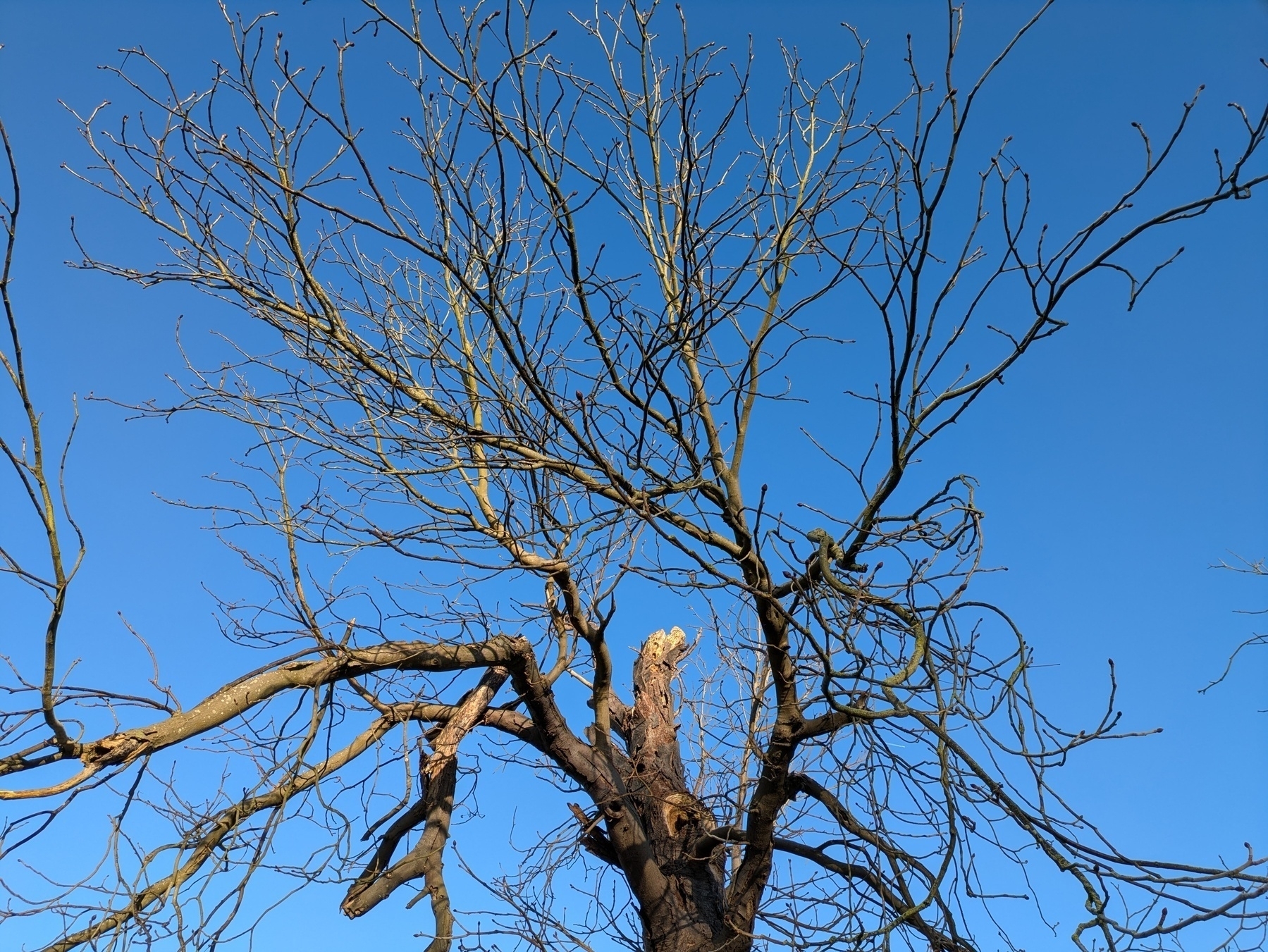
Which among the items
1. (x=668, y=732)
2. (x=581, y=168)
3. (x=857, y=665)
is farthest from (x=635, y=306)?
(x=668, y=732)

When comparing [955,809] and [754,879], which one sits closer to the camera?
[955,809]

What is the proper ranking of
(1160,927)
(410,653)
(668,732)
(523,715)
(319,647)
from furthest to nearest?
(668,732)
(523,715)
(410,653)
(319,647)
(1160,927)

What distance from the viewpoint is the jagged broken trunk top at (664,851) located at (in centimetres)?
460

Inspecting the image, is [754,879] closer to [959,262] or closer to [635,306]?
[635,306]

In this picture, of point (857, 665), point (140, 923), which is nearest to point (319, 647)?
point (140, 923)

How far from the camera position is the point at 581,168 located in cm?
313

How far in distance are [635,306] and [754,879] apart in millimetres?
2680

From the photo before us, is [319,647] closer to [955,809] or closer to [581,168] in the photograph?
[581,168]

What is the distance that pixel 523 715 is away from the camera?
211 inches

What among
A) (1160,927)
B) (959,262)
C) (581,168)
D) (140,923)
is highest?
(581,168)

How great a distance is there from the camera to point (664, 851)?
193 inches

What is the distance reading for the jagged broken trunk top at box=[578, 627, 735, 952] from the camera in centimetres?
460

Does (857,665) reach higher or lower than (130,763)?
lower

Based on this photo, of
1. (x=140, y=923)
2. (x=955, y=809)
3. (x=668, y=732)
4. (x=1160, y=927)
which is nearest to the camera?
(x=1160, y=927)
